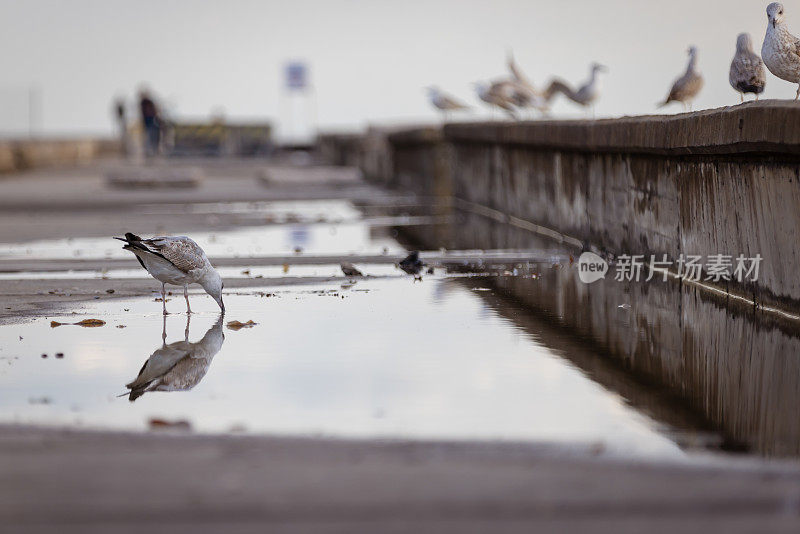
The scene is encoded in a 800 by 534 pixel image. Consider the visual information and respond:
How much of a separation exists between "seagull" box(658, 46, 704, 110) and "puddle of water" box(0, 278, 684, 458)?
18.3 ft

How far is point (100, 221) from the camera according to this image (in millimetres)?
18516

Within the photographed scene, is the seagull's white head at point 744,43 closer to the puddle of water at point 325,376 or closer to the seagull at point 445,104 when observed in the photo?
the puddle of water at point 325,376

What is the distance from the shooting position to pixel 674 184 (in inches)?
423

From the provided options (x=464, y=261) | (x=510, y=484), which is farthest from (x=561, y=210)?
(x=510, y=484)

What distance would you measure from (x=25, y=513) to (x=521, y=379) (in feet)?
9.20

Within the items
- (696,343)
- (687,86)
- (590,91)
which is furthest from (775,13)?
(590,91)

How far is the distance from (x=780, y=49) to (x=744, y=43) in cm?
130

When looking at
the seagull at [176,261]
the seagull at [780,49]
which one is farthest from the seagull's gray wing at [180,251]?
the seagull at [780,49]

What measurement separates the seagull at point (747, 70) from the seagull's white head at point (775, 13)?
760mm

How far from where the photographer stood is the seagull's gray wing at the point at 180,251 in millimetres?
8367

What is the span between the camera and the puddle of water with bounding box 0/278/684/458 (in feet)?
17.7

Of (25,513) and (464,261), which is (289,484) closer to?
(25,513)

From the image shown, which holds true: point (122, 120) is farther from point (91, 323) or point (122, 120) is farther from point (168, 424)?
point (168, 424)

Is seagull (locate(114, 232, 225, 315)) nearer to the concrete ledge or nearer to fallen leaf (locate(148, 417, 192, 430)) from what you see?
fallen leaf (locate(148, 417, 192, 430))
